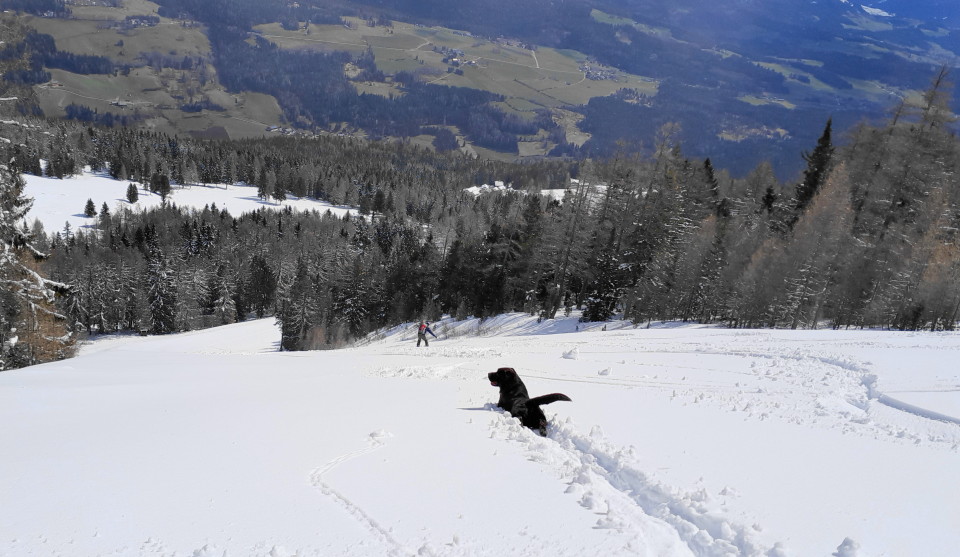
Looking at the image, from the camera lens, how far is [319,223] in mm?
163125

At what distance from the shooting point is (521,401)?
32.4 ft

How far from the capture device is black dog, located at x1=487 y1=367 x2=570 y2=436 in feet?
30.1

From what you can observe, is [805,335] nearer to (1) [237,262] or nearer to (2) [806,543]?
(2) [806,543]

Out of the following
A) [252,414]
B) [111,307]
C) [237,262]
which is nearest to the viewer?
[252,414]

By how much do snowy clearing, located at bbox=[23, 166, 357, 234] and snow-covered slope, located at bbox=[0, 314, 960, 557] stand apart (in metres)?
164

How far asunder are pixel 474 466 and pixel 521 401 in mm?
2968

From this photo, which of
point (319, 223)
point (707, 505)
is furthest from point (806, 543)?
point (319, 223)

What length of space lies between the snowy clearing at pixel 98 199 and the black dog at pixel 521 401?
166447 millimetres

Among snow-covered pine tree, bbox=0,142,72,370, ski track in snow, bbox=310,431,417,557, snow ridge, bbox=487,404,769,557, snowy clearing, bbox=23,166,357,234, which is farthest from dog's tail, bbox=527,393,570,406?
snowy clearing, bbox=23,166,357,234

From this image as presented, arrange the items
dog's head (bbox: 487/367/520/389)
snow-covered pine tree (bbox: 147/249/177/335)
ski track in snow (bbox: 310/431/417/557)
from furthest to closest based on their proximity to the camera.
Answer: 1. snow-covered pine tree (bbox: 147/249/177/335)
2. dog's head (bbox: 487/367/520/389)
3. ski track in snow (bbox: 310/431/417/557)

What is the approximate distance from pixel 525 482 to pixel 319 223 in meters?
166

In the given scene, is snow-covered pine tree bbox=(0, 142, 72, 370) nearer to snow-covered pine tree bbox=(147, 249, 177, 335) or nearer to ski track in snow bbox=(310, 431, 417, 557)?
ski track in snow bbox=(310, 431, 417, 557)

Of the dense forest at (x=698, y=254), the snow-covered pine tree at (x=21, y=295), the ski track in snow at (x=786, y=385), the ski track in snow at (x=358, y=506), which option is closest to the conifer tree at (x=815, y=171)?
the dense forest at (x=698, y=254)

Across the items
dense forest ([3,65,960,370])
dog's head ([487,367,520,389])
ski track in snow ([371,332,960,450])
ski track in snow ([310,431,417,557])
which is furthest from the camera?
dense forest ([3,65,960,370])
